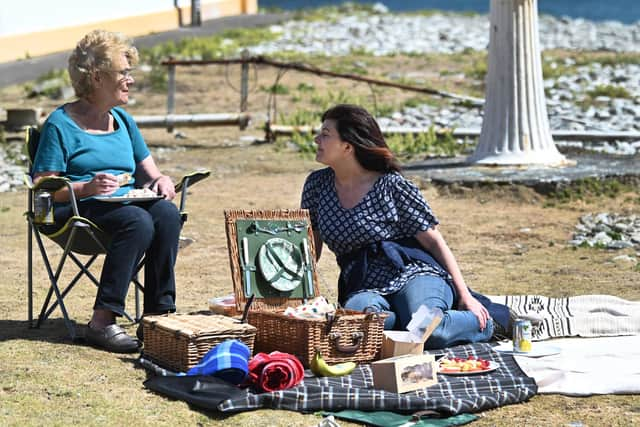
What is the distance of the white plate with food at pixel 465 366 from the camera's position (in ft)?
17.2

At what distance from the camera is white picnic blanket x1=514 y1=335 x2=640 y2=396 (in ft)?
17.0

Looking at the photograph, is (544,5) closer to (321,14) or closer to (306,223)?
(321,14)

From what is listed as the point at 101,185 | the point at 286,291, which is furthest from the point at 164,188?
the point at 286,291

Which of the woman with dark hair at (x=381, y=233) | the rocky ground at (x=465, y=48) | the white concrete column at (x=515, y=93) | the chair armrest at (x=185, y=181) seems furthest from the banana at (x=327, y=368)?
the rocky ground at (x=465, y=48)

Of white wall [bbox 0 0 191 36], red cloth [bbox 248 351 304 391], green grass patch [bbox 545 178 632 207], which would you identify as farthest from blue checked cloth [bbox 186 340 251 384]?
white wall [bbox 0 0 191 36]

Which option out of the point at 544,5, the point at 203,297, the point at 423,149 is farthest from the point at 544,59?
the point at 544,5

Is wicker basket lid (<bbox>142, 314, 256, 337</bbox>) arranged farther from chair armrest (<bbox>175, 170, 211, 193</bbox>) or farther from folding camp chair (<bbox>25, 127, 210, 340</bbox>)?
chair armrest (<bbox>175, 170, 211, 193</bbox>)

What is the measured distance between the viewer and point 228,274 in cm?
782

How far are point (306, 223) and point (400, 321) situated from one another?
0.68 metres

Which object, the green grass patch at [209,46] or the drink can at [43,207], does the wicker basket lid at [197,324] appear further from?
the green grass patch at [209,46]

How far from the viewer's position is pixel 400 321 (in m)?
5.77

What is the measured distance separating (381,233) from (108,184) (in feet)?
4.36

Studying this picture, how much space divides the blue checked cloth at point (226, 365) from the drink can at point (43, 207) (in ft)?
3.85

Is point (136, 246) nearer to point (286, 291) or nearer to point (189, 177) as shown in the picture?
point (189, 177)
